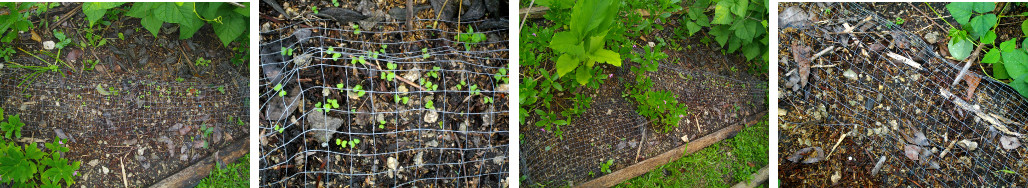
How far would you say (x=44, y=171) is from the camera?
1936 millimetres

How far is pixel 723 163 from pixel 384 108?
1634 mm

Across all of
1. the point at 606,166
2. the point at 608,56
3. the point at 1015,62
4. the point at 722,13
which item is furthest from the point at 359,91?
the point at 1015,62

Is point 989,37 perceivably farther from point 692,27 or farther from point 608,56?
point 608,56

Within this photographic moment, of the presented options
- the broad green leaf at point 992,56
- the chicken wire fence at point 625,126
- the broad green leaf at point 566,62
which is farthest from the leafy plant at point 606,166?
the broad green leaf at point 992,56

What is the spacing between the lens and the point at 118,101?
6.52ft

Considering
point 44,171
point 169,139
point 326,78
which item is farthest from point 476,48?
point 44,171

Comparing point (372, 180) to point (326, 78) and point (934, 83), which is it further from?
point (934, 83)

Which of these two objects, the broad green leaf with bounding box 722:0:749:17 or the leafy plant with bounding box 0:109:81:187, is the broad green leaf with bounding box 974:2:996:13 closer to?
the broad green leaf with bounding box 722:0:749:17

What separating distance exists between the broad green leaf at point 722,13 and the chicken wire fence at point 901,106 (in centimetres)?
31

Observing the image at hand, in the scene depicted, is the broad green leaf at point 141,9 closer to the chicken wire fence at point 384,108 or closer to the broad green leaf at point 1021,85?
the chicken wire fence at point 384,108

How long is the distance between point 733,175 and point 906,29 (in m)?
0.96

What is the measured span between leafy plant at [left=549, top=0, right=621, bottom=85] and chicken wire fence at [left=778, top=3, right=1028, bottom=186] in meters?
0.86

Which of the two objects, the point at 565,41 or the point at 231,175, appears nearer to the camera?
the point at 565,41

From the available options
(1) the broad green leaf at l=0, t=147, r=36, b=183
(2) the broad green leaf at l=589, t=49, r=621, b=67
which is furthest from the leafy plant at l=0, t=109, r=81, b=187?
(2) the broad green leaf at l=589, t=49, r=621, b=67
